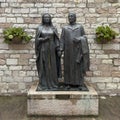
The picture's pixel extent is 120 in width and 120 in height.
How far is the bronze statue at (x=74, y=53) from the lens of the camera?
495cm

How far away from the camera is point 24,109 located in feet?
17.2

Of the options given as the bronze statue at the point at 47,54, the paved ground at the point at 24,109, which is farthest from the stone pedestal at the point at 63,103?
the bronze statue at the point at 47,54

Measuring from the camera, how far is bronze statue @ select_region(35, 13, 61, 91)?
16.6 ft

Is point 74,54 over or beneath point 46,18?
beneath

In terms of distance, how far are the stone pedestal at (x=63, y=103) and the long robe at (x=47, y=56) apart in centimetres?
40

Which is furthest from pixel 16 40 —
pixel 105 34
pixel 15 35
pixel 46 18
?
pixel 105 34

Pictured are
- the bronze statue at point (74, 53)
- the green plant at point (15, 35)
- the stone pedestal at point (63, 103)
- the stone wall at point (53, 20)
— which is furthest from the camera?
Answer: the stone wall at point (53, 20)

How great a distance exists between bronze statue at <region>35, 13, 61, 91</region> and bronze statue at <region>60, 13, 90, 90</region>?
0.67 feet

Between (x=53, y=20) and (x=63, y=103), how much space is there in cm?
254

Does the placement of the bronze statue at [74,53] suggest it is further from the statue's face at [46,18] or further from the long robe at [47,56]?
the statue's face at [46,18]

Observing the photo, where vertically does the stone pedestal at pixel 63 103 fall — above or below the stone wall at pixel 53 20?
below

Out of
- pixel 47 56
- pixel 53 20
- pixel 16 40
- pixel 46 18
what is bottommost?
pixel 47 56

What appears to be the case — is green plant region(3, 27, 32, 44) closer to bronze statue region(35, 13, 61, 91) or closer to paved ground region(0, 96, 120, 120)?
bronze statue region(35, 13, 61, 91)

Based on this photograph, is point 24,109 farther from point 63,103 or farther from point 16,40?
point 16,40
